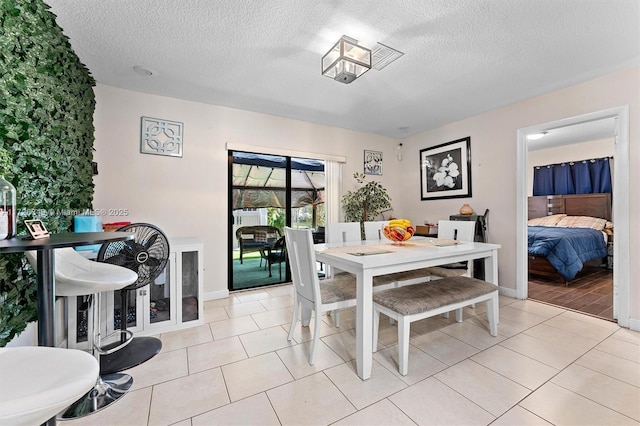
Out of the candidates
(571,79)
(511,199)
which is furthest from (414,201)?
(571,79)

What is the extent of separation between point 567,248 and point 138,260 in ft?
16.7

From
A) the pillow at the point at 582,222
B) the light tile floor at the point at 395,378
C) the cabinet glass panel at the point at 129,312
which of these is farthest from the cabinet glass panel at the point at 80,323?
the pillow at the point at 582,222

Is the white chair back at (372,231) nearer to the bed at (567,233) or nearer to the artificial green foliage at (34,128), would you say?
the bed at (567,233)

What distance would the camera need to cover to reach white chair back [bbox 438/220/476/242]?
2777mm

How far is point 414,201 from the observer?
15.0 ft

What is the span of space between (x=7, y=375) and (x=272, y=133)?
3314 millimetres

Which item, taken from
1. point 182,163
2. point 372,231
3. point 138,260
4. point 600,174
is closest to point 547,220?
Result: point 600,174

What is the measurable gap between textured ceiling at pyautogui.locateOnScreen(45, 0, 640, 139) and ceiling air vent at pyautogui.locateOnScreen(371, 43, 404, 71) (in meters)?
0.06

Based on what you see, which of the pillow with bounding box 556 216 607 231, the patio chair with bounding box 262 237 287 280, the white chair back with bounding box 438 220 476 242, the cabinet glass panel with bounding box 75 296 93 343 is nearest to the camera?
the cabinet glass panel with bounding box 75 296 93 343

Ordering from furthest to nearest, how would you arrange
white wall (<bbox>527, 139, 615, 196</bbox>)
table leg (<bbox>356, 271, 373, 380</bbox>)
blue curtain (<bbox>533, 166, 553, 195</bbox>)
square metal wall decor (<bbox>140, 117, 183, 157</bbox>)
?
blue curtain (<bbox>533, 166, 553, 195</bbox>) → white wall (<bbox>527, 139, 615, 196</bbox>) → square metal wall decor (<bbox>140, 117, 183, 157</bbox>) → table leg (<bbox>356, 271, 373, 380</bbox>)

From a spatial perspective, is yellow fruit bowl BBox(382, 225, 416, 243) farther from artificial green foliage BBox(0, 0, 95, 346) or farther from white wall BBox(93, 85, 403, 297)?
artificial green foliage BBox(0, 0, 95, 346)

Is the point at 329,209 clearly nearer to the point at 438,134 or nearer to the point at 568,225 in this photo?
the point at 438,134

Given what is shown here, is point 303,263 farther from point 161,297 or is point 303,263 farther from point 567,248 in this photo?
point 567,248

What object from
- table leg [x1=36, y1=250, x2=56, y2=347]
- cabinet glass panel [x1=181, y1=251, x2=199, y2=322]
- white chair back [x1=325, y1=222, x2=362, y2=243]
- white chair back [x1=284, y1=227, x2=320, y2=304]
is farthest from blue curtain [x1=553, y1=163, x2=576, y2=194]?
table leg [x1=36, y1=250, x2=56, y2=347]
